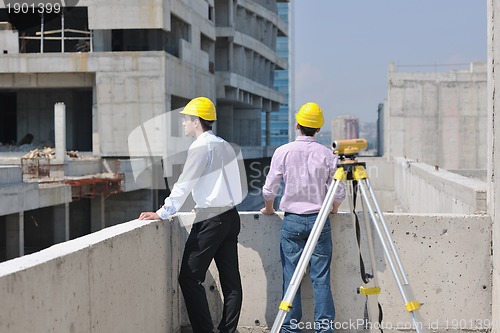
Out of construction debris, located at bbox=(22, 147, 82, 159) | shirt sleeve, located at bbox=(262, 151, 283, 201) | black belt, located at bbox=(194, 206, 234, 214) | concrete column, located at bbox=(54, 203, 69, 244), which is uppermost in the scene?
shirt sleeve, located at bbox=(262, 151, 283, 201)

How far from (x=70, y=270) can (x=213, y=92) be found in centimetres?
3558

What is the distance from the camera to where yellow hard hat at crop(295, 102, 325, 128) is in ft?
18.4

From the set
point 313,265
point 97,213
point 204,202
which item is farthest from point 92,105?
point 313,265

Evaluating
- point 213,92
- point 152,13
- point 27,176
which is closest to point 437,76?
point 213,92

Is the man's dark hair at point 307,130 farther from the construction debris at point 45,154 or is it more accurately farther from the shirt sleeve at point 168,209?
the construction debris at point 45,154

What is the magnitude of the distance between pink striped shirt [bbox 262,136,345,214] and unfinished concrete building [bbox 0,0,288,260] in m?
14.5

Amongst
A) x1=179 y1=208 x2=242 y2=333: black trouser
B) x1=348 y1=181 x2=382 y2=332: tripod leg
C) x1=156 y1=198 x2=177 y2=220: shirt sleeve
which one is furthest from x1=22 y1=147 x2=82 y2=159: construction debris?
x1=348 y1=181 x2=382 y2=332: tripod leg

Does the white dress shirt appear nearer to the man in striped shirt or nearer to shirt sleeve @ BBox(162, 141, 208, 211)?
shirt sleeve @ BBox(162, 141, 208, 211)

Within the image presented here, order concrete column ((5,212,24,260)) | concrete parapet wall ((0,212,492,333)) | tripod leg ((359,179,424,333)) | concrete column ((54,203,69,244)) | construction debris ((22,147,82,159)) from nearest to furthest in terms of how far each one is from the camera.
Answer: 1. tripod leg ((359,179,424,333))
2. concrete parapet wall ((0,212,492,333))
3. concrete column ((5,212,24,260))
4. concrete column ((54,203,69,244))
5. construction debris ((22,147,82,159))

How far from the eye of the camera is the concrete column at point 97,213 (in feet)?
90.7

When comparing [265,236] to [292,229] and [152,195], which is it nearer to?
[292,229]

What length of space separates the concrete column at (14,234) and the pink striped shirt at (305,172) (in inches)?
644

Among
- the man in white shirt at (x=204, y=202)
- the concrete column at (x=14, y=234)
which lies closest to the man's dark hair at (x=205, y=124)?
the man in white shirt at (x=204, y=202)

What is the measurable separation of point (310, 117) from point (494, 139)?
1597mm
